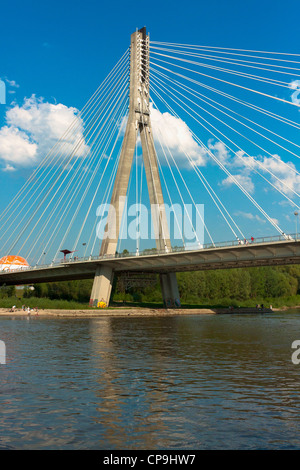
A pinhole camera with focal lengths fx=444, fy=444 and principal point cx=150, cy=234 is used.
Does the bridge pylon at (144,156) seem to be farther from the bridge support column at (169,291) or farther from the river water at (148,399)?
the river water at (148,399)

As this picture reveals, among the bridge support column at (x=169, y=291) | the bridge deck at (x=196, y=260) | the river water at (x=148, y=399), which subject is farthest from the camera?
the bridge support column at (x=169, y=291)

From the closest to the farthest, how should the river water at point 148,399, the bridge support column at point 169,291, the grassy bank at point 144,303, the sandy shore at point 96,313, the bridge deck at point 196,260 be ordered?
1. the river water at point 148,399
2. the bridge deck at point 196,260
3. the sandy shore at point 96,313
4. the grassy bank at point 144,303
5. the bridge support column at point 169,291

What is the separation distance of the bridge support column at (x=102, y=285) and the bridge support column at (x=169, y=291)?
10.6 meters

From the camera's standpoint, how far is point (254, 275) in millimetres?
101312

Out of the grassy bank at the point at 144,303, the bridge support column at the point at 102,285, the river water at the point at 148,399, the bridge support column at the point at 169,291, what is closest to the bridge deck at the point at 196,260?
the bridge support column at the point at 102,285

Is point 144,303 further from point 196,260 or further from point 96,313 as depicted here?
point 196,260

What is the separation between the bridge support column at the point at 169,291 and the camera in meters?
68.4

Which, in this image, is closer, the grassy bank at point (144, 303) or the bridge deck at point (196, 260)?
the bridge deck at point (196, 260)

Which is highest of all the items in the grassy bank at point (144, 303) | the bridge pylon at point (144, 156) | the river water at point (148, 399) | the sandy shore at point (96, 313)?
the bridge pylon at point (144, 156)

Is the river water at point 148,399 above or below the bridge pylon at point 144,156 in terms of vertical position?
below

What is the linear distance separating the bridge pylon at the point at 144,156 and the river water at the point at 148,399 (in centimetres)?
3511

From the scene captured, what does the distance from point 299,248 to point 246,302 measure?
4243 cm

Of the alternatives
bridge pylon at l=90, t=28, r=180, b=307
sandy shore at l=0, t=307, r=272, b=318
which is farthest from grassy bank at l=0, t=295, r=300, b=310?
bridge pylon at l=90, t=28, r=180, b=307

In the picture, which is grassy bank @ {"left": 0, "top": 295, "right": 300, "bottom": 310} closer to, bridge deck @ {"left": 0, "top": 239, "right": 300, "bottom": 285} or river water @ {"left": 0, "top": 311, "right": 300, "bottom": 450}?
bridge deck @ {"left": 0, "top": 239, "right": 300, "bottom": 285}
